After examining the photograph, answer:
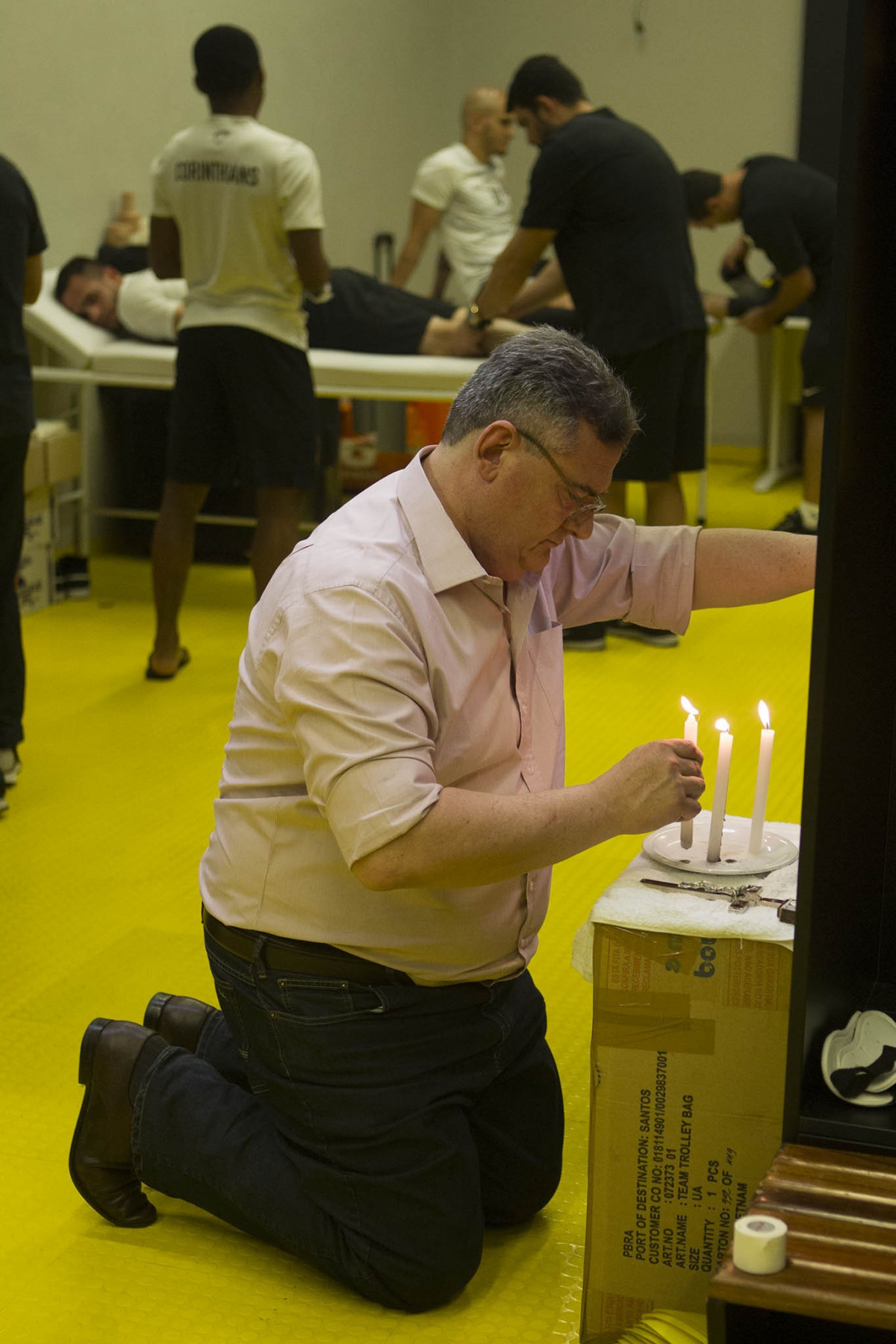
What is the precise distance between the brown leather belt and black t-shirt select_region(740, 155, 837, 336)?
4255 mm

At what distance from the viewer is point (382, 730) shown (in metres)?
1.47

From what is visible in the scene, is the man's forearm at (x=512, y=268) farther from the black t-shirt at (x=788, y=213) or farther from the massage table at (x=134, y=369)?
the black t-shirt at (x=788, y=213)

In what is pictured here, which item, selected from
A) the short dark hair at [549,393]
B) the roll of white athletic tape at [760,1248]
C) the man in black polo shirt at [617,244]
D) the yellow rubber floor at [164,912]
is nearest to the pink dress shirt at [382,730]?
the short dark hair at [549,393]

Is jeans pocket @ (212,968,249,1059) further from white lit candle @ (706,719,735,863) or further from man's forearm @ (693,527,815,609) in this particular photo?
man's forearm @ (693,527,815,609)

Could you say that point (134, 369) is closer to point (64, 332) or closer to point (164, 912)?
point (64, 332)

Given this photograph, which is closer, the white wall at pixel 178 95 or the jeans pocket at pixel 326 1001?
the jeans pocket at pixel 326 1001

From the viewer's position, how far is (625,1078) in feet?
5.03

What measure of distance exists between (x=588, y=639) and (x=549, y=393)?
2885 millimetres

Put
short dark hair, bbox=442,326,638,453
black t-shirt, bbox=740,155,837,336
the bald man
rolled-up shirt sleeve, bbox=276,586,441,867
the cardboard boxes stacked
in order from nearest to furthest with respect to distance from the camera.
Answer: rolled-up shirt sleeve, bbox=276,586,441,867
short dark hair, bbox=442,326,638,453
the cardboard boxes stacked
black t-shirt, bbox=740,155,837,336
the bald man

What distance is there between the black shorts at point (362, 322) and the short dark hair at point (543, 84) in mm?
1294

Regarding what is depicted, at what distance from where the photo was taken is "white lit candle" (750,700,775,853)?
5.24 feet

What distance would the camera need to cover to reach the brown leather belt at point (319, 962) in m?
1.67

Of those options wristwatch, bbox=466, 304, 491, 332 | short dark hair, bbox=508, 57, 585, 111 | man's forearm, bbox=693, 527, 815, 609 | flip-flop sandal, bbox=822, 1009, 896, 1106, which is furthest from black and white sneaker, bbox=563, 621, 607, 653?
flip-flop sandal, bbox=822, 1009, 896, 1106

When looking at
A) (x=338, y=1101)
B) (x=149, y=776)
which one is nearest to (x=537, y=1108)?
(x=338, y=1101)
